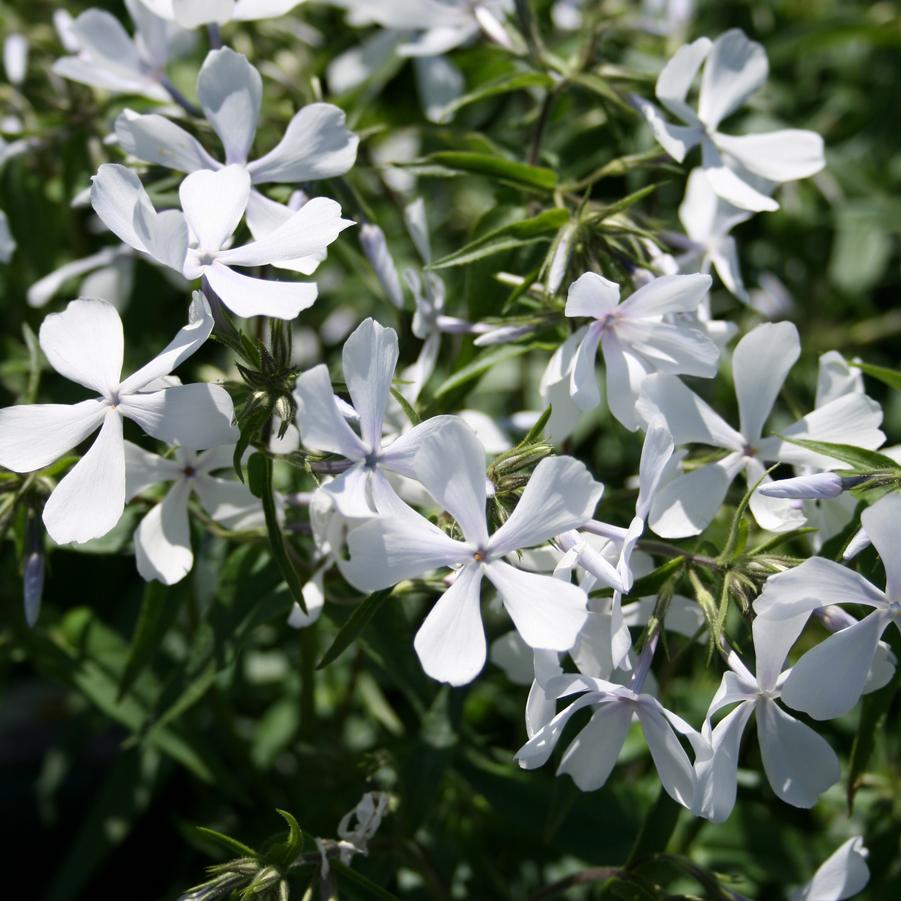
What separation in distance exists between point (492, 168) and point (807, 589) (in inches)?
23.9

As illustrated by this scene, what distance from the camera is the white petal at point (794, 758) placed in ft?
3.10

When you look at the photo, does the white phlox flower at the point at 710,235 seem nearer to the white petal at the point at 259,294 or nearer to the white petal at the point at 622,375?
the white petal at the point at 622,375

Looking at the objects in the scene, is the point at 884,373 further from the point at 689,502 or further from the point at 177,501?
the point at 177,501

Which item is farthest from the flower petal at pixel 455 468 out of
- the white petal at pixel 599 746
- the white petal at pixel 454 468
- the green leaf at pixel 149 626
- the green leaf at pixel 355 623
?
the green leaf at pixel 149 626

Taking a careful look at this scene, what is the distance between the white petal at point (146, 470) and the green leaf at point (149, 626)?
15 cm

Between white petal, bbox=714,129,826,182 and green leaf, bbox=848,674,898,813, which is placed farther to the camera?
white petal, bbox=714,129,826,182

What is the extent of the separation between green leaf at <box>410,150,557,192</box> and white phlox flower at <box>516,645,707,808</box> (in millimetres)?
575

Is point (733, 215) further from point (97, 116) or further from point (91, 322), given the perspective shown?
point (97, 116)

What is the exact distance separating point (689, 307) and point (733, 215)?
1.18 feet

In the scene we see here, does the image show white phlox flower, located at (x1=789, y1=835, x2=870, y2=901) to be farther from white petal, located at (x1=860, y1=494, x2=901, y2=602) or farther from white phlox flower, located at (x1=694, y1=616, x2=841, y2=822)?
white petal, located at (x1=860, y1=494, x2=901, y2=602)

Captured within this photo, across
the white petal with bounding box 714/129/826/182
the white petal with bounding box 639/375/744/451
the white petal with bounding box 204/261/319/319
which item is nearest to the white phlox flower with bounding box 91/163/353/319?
the white petal with bounding box 204/261/319/319

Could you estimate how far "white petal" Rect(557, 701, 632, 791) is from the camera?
3.12ft

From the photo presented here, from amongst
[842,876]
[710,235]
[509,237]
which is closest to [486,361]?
[509,237]

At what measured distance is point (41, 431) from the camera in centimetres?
95
